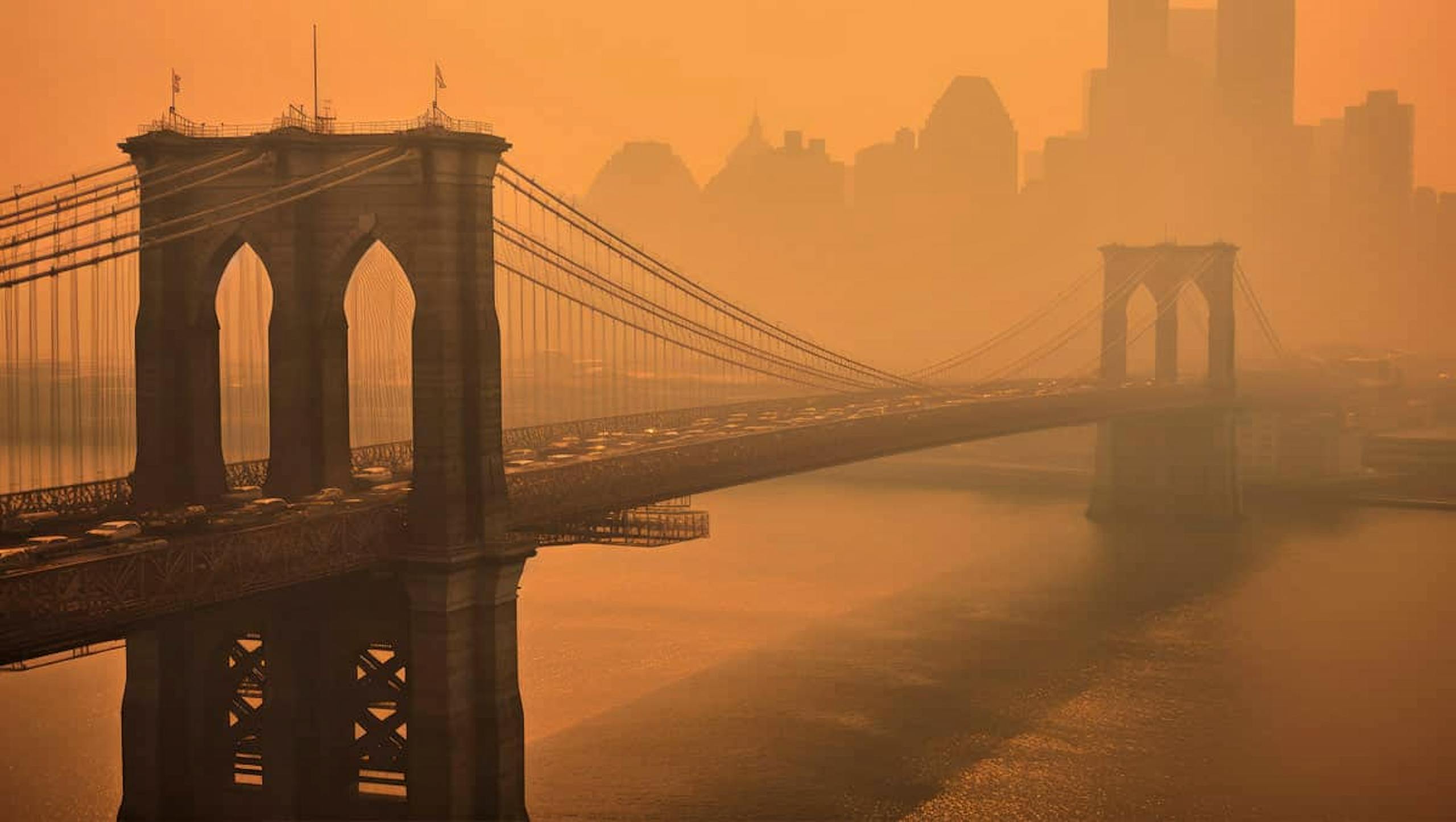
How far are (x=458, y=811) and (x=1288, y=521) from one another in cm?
6586

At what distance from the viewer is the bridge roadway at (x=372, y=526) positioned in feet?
76.5

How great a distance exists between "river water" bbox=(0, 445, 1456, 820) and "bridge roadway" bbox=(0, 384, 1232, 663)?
5.96 meters

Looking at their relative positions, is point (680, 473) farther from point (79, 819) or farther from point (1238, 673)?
point (1238, 673)

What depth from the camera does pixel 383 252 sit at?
99.6m

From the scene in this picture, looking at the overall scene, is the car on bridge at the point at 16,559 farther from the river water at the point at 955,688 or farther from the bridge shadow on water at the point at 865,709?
the bridge shadow on water at the point at 865,709

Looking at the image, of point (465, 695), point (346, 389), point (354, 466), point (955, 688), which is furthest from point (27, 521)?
point (955, 688)

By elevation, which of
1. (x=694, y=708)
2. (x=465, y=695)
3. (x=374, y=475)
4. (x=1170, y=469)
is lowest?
(x=694, y=708)

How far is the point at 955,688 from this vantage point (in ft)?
156

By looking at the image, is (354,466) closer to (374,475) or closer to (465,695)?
(374,475)

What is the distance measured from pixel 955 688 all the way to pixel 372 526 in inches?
880

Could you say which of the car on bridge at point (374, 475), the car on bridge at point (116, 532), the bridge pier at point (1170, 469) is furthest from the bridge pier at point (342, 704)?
the bridge pier at point (1170, 469)

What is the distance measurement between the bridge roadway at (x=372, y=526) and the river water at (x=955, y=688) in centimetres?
596

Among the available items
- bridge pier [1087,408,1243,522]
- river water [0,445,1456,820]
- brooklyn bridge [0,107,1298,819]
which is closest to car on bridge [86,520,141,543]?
brooklyn bridge [0,107,1298,819]

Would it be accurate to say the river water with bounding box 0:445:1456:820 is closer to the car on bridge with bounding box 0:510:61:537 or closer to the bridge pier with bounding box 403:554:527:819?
the bridge pier with bounding box 403:554:527:819
